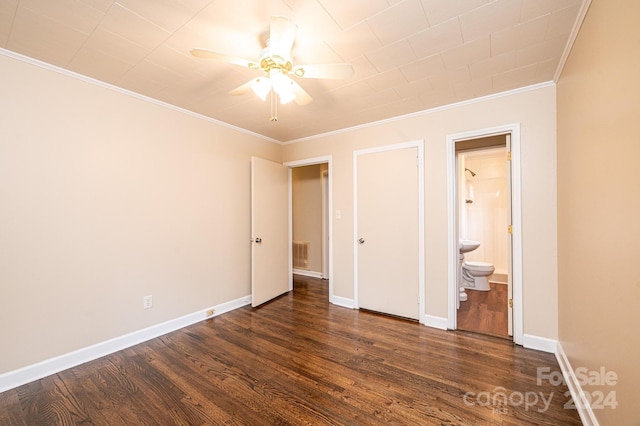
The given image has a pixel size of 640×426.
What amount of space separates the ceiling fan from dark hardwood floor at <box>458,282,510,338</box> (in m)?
2.91

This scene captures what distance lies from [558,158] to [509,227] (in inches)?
29.0

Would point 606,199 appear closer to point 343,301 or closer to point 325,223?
point 343,301

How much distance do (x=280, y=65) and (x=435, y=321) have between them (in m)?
2.95

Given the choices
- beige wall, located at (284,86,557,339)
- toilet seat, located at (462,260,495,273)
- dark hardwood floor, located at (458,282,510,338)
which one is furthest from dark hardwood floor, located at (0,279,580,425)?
toilet seat, located at (462,260,495,273)

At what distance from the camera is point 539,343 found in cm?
237

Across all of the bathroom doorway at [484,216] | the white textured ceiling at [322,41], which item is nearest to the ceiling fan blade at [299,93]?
the white textured ceiling at [322,41]

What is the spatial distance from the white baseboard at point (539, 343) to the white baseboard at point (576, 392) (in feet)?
0.48

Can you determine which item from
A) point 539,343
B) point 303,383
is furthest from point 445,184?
point 303,383

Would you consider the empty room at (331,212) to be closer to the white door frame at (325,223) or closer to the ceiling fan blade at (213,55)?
the ceiling fan blade at (213,55)

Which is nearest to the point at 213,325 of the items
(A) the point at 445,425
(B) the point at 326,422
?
(B) the point at 326,422

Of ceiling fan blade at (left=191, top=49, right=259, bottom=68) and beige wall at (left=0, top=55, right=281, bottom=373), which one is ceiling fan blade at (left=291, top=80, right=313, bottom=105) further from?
beige wall at (left=0, top=55, right=281, bottom=373)

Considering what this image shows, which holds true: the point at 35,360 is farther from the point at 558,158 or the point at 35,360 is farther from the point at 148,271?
the point at 558,158

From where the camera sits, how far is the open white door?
3.57m

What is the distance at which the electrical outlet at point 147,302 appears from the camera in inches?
102
